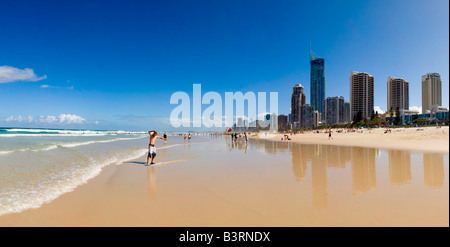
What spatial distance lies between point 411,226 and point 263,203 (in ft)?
8.76

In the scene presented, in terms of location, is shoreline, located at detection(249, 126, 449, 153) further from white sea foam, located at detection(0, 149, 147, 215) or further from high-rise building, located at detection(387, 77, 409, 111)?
high-rise building, located at detection(387, 77, 409, 111)

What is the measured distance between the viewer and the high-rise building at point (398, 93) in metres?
145

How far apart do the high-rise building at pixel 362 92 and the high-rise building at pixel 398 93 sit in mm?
12182

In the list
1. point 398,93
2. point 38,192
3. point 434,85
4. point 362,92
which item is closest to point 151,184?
point 38,192

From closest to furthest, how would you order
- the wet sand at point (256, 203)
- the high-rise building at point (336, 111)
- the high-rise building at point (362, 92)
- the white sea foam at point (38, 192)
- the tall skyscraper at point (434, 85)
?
1. the wet sand at point (256, 203)
2. the white sea foam at point (38, 192)
3. the tall skyscraper at point (434, 85)
4. the high-rise building at point (362, 92)
5. the high-rise building at point (336, 111)

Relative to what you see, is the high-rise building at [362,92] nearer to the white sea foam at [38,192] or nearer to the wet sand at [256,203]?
the wet sand at [256,203]

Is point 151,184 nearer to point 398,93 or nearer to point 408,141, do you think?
point 408,141

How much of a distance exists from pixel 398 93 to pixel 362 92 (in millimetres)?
22495

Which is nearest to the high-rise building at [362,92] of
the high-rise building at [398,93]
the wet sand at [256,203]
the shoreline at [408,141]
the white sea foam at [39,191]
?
the high-rise building at [398,93]

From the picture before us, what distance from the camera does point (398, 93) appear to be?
481ft

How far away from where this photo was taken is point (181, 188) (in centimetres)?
614

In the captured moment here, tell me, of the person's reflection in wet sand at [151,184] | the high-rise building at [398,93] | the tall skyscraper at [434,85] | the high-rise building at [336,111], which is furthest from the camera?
the high-rise building at [336,111]
